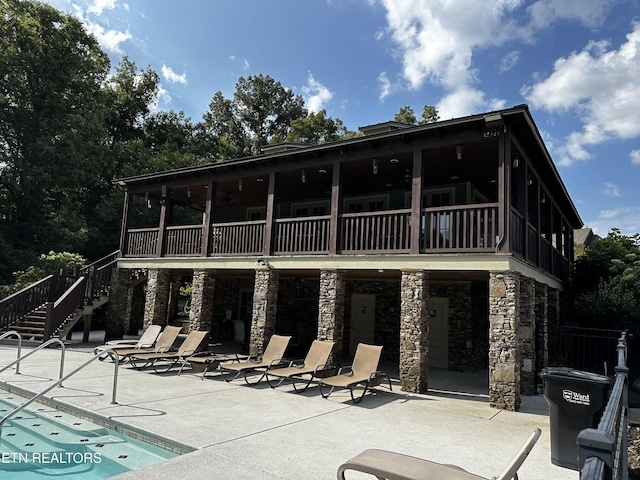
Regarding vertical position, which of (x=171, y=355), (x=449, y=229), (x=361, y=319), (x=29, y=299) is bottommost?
(x=171, y=355)

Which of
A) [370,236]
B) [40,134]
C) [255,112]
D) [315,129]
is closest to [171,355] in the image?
[370,236]

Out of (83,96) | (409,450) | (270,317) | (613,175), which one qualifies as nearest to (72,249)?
(83,96)

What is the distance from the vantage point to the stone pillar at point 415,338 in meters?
9.16

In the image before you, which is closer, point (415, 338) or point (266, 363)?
point (415, 338)

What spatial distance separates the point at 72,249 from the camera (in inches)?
981

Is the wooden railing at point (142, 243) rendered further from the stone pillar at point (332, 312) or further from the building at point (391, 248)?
the stone pillar at point (332, 312)

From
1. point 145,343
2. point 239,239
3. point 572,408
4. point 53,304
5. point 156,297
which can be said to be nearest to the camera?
point 572,408

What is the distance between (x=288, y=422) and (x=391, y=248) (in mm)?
6683

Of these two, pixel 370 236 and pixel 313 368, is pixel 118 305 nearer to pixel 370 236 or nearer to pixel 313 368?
pixel 313 368

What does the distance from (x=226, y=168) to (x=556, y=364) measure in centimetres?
1216

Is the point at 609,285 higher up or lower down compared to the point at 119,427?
higher up

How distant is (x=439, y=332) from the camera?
43.2 ft

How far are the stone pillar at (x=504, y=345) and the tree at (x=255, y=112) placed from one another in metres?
29.9

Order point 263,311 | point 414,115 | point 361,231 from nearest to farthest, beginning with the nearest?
1. point 361,231
2. point 263,311
3. point 414,115
